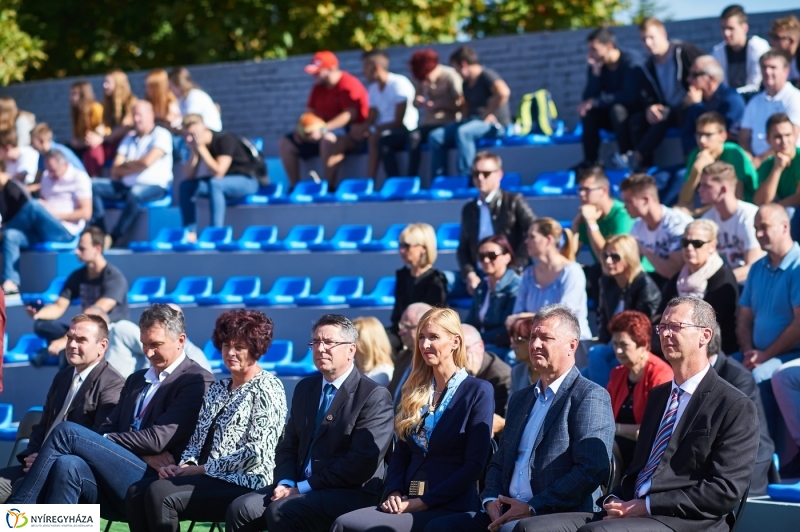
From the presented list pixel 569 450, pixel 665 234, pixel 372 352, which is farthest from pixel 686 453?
pixel 665 234

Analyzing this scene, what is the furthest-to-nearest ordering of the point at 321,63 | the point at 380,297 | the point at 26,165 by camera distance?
the point at 26,165 → the point at 321,63 → the point at 380,297

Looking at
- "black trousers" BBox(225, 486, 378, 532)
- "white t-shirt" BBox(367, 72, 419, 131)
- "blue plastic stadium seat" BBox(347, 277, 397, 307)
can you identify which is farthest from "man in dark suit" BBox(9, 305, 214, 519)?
"white t-shirt" BBox(367, 72, 419, 131)

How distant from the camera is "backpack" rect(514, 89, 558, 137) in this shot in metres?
11.7

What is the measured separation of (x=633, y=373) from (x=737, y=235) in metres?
1.81

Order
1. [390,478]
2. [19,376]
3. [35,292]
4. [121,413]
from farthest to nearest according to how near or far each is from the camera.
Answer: [35,292] → [19,376] → [121,413] → [390,478]

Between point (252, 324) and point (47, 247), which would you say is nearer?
point (252, 324)

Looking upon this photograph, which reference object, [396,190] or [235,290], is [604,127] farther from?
[235,290]

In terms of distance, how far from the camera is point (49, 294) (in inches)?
412

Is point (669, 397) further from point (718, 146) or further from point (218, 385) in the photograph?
point (718, 146)

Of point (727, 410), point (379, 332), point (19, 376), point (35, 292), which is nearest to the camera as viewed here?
point (727, 410)

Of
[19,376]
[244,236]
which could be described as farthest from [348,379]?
[244,236]

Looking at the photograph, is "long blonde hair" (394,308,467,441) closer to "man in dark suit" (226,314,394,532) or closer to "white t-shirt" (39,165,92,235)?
"man in dark suit" (226,314,394,532)

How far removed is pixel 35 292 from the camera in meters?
11.0

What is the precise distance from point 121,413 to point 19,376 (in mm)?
3340
